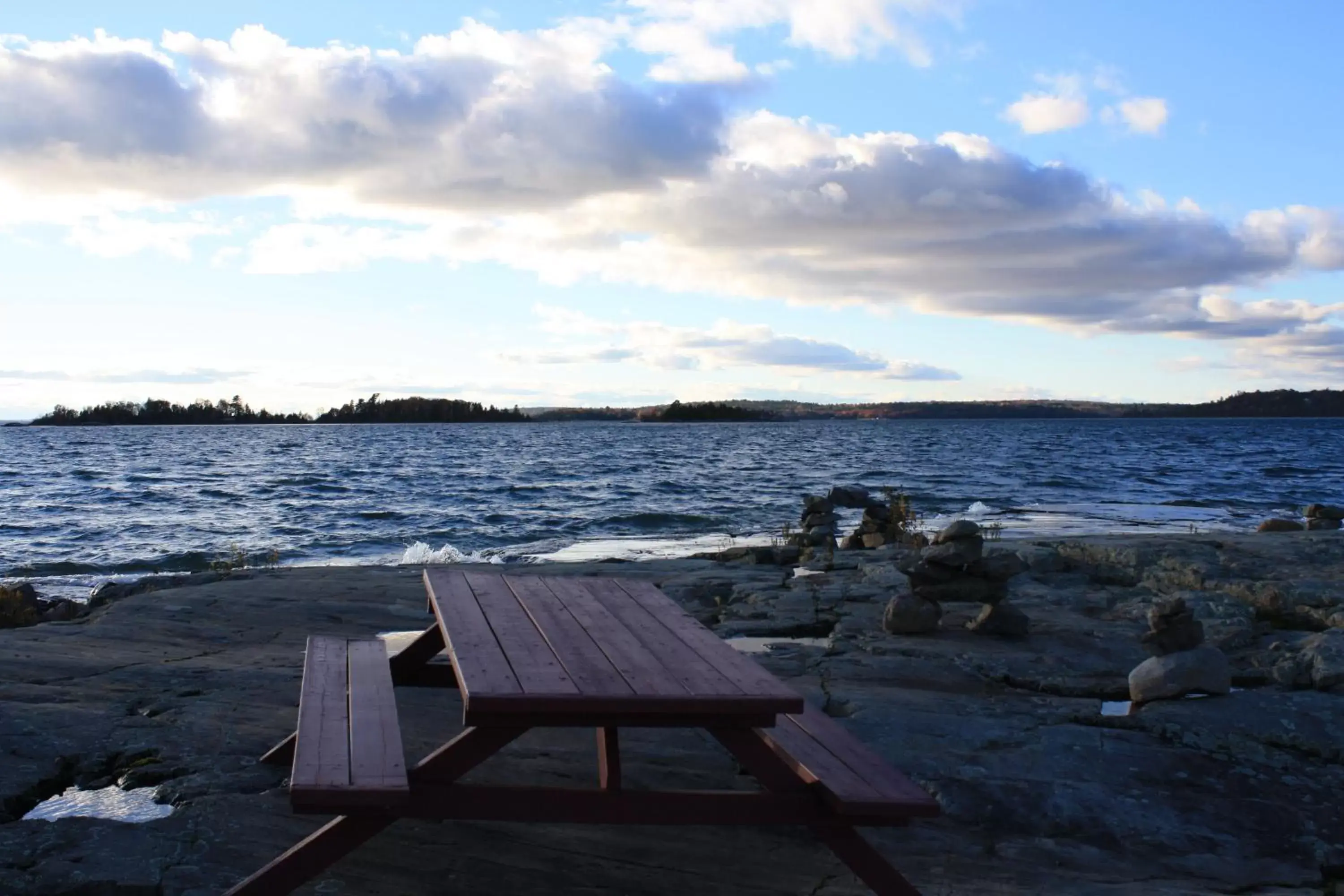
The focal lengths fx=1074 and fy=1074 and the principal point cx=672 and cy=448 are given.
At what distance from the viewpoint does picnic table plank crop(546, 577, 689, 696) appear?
10.8 feet

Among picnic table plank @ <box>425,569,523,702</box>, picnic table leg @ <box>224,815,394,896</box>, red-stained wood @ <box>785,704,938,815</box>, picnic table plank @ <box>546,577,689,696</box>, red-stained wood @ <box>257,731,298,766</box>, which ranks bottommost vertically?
red-stained wood @ <box>257,731,298,766</box>

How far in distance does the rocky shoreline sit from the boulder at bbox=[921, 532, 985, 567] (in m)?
0.03

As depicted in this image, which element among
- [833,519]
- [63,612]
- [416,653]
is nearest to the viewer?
[416,653]

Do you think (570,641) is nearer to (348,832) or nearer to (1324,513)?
(348,832)

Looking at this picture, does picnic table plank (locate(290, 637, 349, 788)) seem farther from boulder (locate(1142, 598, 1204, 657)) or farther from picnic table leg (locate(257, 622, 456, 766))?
boulder (locate(1142, 598, 1204, 657))

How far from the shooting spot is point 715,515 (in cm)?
2384

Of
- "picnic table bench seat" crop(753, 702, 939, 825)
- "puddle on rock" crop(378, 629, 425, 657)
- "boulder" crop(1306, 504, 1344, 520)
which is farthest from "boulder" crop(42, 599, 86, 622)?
"boulder" crop(1306, 504, 1344, 520)

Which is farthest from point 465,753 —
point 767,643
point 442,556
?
point 442,556

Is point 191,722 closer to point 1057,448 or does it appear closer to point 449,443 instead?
point 1057,448

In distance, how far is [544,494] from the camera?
30.9 metres

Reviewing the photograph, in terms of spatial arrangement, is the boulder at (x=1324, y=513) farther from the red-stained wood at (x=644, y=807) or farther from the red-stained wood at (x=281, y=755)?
the red-stained wood at (x=281, y=755)

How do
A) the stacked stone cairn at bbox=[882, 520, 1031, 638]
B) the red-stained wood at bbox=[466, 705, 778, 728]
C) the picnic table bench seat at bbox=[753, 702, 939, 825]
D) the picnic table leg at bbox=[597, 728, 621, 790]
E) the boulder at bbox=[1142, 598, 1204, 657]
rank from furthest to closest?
the stacked stone cairn at bbox=[882, 520, 1031, 638]
the boulder at bbox=[1142, 598, 1204, 657]
the picnic table leg at bbox=[597, 728, 621, 790]
the picnic table bench seat at bbox=[753, 702, 939, 825]
the red-stained wood at bbox=[466, 705, 778, 728]

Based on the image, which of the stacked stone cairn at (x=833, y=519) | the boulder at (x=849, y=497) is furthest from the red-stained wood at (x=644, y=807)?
the boulder at (x=849, y=497)

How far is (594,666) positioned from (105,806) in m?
2.23
